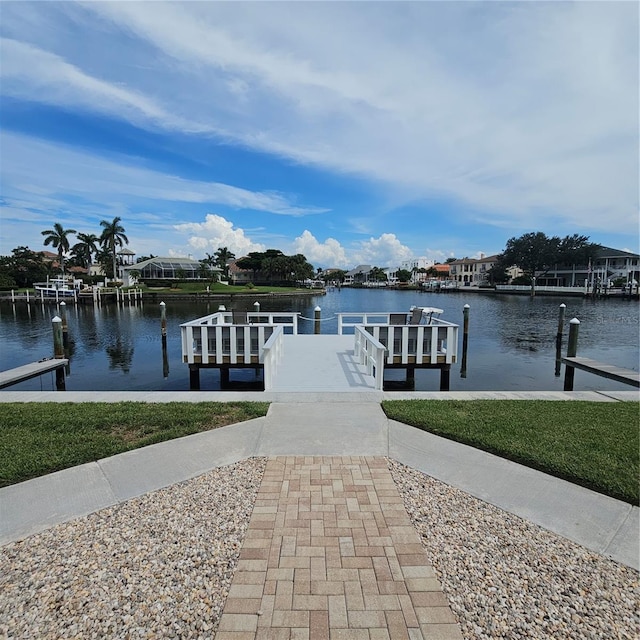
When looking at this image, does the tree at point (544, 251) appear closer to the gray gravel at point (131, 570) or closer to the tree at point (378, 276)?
the tree at point (378, 276)

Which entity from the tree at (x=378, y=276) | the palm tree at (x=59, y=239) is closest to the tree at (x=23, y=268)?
the palm tree at (x=59, y=239)

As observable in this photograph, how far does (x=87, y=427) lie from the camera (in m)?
5.39

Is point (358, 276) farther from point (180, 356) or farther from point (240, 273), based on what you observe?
point (180, 356)

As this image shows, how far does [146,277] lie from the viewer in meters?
74.5

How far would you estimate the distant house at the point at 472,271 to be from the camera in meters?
110

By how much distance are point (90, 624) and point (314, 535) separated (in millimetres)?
1569

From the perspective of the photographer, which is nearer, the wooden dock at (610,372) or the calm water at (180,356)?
the wooden dock at (610,372)

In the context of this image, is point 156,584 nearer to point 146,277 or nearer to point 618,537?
point 618,537

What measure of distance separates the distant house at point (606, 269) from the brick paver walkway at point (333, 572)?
82780 millimetres

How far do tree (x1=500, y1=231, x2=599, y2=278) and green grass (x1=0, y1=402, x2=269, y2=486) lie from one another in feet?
280

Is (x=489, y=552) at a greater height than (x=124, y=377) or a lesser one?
greater

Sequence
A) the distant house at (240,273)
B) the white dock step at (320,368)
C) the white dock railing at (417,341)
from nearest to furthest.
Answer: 1. the white dock step at (320,368)
2. the white dock railing at (417,341)
3. the distant house at (240,273)

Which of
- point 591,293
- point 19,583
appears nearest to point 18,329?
point 19,583

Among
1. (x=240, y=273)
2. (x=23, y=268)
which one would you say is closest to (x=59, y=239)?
(x=23, y=268)
